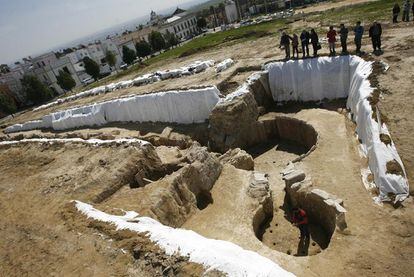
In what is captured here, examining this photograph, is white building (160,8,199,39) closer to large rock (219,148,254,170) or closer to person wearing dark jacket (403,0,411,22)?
person wearing dark jacket (403,0,411,22)

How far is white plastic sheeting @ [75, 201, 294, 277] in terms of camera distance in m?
7.00

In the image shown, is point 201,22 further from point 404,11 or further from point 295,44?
point 295,44

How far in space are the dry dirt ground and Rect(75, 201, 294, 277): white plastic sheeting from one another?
0.88ft

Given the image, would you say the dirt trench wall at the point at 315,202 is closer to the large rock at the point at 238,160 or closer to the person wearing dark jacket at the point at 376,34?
the large rock at the point at 238,160

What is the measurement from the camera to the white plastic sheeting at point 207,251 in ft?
23.0

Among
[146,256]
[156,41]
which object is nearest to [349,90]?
[146,256]

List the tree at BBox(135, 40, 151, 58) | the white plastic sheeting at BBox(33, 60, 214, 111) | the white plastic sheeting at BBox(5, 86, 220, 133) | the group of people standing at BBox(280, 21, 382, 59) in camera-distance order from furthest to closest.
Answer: the tree at BBox(135, 40, 151, 58) < the white plastic sheeting at BBox(33, 60, 214, 111) < the white plastic sheeting at BBox(5, 86, 220, 133) < the group of people standing at BBox(280, 21, 382, 59)

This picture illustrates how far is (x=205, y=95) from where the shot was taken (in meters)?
21.4

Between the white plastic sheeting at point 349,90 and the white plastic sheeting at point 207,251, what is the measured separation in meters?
6.17

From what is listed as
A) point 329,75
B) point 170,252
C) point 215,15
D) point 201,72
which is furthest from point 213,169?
point 215,15

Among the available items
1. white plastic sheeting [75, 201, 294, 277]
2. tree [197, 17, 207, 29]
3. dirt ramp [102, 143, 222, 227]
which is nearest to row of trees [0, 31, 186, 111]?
tree [197, 17, 207, 29]

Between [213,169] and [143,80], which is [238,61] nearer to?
[143,80]

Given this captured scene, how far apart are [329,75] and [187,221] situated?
528 inches

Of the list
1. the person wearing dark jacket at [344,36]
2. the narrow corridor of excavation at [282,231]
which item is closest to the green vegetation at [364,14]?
the person wearing dark jacket at [344,36]
